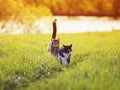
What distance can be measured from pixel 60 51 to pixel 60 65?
0.63 feet

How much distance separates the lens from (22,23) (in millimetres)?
4051

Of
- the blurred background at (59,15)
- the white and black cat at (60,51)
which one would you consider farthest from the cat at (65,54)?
the blurred background at (59,15)

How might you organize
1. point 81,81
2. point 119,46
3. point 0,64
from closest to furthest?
1. point 81,81
2. point 0,64
3. point 119,46

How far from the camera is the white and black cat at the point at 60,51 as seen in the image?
12.5 ft

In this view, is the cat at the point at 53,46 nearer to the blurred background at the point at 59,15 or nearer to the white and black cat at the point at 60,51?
the white and black cat at the point at 60,51

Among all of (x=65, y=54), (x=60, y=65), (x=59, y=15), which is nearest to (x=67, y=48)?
(x=65, y=54)

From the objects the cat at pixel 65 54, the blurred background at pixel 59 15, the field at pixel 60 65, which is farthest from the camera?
the blurred background at pixel 59 15

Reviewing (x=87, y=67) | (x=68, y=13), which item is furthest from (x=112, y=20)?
(x=87, y=67)

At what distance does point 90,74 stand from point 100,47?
538 millimetres

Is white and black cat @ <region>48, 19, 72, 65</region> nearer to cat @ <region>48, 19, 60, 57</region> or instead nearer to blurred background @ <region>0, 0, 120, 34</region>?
cat @ <region>48, 19, 60, 57</region>

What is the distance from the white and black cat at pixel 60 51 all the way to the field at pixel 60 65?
6 centimetres

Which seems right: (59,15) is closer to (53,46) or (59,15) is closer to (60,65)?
(53,46)

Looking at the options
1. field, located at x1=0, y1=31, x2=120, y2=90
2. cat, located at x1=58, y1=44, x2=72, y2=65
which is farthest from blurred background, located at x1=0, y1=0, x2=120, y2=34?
cat, located at x1=58, y1=44, x2=72, y2=65

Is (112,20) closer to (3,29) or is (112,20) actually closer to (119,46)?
(119,46)
